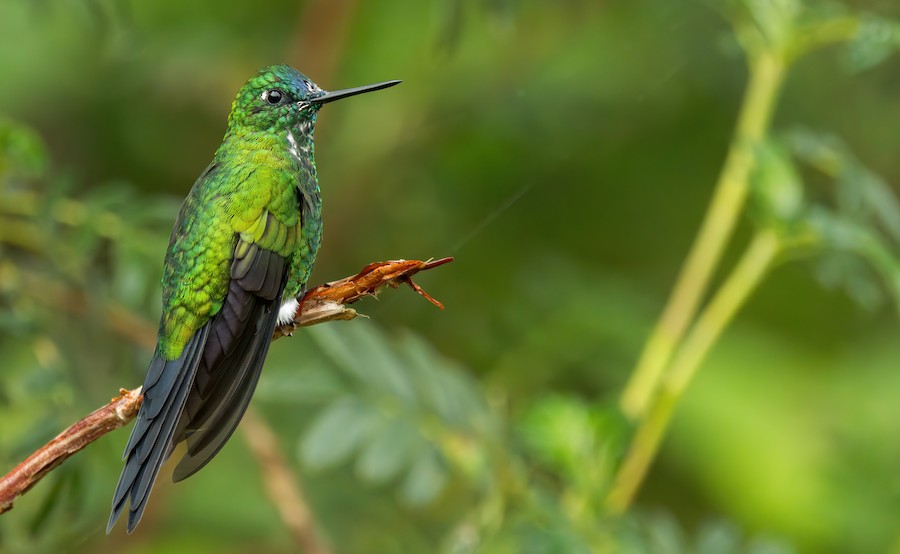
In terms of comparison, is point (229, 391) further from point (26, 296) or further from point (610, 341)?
point (610, 341)

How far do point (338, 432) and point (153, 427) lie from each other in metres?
1.13

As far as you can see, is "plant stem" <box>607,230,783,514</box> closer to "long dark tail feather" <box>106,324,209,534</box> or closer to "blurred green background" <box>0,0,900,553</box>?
"blurred green background" <box>0,0,900,553</box>

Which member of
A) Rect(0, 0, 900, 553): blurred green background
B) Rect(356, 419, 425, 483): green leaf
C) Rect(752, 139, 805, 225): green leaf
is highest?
Rect(752, 139, 805, 225): green leaf

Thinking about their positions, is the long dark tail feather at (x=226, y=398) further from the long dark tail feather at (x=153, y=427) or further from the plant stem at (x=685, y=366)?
the plant stem at (x=685, y=366)

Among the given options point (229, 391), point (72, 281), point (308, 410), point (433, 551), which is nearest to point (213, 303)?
point (229, 391)

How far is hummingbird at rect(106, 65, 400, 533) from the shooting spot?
1.49 m

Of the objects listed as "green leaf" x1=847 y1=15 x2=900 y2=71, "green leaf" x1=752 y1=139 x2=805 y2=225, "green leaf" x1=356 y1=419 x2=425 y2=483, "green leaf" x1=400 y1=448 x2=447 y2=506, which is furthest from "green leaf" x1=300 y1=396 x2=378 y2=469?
"green leaf" x1=847 y1=15 x2=900 y2=71

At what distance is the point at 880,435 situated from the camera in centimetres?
433

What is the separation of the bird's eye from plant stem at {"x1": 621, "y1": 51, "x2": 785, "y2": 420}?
1.50m

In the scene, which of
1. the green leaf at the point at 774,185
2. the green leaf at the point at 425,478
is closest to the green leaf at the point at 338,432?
the green leaf at the point at 425,478

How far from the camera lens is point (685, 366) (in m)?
3.06

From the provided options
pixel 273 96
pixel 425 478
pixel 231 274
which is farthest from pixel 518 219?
pixel 231 274

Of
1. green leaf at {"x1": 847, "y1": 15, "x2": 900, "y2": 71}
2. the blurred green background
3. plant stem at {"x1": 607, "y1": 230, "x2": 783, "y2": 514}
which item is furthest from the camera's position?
the blurred green background

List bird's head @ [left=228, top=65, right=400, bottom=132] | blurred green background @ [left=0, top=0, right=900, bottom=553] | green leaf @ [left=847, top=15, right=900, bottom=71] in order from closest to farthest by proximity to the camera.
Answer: bird's head @ [left=228, top=65, right=400, bottom=132]
green leaf @ [left=847, top=15, right=900, bottom=71]
blurred green background @ [left=0, top=0, right=900, bottom=553]
